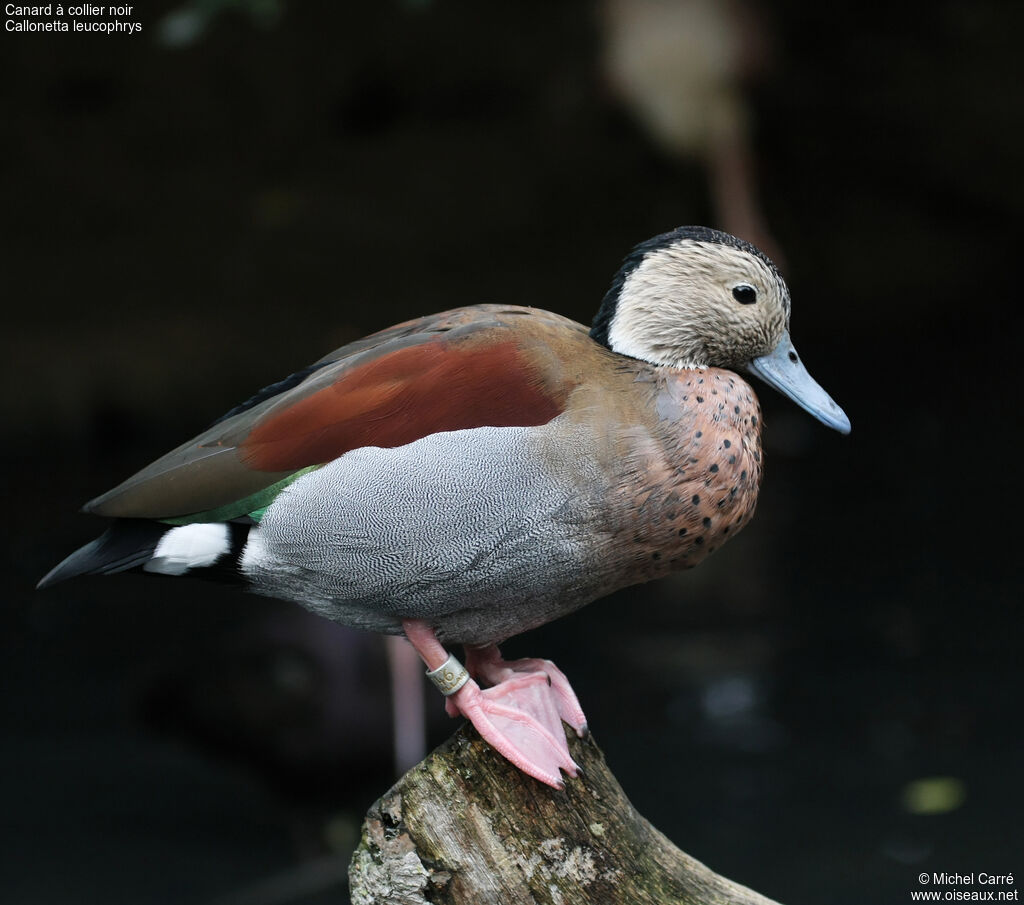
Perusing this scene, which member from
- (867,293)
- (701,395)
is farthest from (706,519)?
(867,293)

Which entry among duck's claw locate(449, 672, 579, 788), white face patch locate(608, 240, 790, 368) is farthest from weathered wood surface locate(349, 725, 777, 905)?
white face patch locate(608, 240, 790, 368)

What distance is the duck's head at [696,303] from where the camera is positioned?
2.33m

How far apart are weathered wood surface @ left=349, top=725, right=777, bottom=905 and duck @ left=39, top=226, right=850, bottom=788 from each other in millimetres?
64

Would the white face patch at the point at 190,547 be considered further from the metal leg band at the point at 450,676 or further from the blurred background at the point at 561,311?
the blurred background at the point at 561,311

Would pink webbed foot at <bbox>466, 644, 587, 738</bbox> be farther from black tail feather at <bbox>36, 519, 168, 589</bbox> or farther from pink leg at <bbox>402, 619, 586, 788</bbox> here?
black tail feather at <bbox>36, 519, 168, 589</bbox>

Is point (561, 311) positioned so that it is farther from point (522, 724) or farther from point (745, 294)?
point (522, 724)

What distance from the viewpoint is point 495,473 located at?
2250 millimetres

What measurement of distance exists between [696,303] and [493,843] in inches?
39.3

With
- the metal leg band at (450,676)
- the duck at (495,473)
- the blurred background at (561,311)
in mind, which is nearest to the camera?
the duck at (495,473)

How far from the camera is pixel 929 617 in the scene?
5.98 meters

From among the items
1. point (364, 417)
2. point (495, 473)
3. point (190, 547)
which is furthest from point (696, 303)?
point (190, 547)

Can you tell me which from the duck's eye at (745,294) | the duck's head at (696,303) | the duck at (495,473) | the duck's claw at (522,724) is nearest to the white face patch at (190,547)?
the duck at (495,473)

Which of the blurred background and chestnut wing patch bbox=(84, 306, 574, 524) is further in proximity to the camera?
the blurred background

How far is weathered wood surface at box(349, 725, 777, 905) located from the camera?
2287 mm
